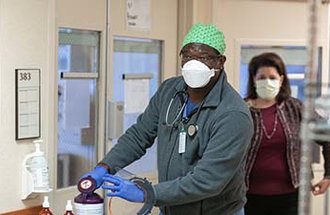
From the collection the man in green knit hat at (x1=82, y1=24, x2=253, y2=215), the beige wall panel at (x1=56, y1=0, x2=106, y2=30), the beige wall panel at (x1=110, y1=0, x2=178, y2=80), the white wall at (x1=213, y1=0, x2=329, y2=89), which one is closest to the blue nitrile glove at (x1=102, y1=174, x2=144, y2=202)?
the man in green knit hat at (x1=82, y1=24, x2=253, y2=215)

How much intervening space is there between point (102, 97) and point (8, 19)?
32.3 inches

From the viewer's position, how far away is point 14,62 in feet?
7.29

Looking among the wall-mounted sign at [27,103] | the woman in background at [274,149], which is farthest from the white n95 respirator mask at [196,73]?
the woman in background at [274,149]

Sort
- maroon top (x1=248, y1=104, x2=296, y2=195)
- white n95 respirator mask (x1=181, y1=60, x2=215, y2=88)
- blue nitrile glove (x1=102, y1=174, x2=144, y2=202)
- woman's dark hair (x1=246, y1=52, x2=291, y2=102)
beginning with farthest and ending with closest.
Answer: woman's dark hair (x1=246, y1=52, x2=291, y2=102), maroon top (x1=248, y1=104, x2=296, y2=195), white n95 respirator mask (x1=181, y1=60, x2=215, y2=88), blue nitrile glove (x1=102, y1=174, x2=144, y2=202)

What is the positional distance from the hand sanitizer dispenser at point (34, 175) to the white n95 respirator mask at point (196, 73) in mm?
706

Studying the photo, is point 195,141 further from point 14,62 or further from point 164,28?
point 164,28

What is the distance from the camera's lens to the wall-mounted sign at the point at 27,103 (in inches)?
88.2

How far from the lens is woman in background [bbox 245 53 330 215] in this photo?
2.92 m

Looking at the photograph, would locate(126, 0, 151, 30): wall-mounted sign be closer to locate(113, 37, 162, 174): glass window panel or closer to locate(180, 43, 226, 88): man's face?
locate(113, 37, 162, 174): glass window panel

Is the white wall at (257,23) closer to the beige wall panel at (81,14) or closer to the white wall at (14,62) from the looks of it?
the beige wall panel at (81,14)

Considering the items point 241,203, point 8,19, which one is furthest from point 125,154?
point 8,19

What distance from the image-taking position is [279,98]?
9.87 ft

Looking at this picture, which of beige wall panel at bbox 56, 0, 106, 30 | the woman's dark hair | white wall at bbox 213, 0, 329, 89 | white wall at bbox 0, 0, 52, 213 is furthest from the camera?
white wall at bbox 213, 0, 329, 89

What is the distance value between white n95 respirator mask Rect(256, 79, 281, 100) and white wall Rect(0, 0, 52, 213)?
1211 mm
